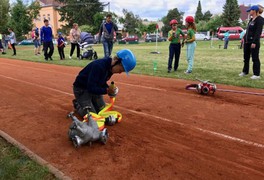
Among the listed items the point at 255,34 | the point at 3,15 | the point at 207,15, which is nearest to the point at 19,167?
the point at 255,34

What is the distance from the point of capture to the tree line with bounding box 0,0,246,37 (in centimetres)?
3962

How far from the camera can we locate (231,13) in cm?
6369

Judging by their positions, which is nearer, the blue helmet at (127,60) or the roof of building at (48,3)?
the blue helmet at (127,60)

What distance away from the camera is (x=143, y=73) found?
995 centimetres

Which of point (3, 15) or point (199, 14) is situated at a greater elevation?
point (199, 14)

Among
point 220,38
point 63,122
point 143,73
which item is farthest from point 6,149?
point 220,38

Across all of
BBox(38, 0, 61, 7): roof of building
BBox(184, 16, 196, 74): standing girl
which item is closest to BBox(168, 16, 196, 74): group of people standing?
BBox(184, 16, 196, 74): standing girl

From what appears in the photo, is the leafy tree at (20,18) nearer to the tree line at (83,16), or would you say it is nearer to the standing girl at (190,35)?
the tree line at (83,16)

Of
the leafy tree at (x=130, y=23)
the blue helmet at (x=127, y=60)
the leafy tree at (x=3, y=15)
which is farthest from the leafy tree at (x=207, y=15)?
the blue helmet at (x=127, y=60)

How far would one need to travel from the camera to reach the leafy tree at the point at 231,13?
6344cm

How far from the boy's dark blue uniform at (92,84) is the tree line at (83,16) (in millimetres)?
37109

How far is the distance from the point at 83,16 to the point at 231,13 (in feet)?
110

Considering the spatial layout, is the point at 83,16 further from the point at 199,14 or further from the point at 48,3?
the point at 199,14

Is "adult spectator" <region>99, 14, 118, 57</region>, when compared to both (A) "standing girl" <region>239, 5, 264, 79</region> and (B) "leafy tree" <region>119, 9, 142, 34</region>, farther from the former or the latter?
(B) "leafy tree" <region>119, 9, 142, 34</region>
